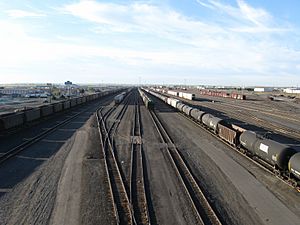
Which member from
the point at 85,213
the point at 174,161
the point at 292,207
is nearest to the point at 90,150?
the point at 174,161

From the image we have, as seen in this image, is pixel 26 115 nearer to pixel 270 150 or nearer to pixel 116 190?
pixel 116 190

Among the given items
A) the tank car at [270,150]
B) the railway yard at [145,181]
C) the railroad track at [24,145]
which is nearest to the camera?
the railway yard at [145,181]

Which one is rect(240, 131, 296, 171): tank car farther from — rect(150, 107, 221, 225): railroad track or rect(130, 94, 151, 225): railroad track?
rect(130, 94, 151, 225): railroad track

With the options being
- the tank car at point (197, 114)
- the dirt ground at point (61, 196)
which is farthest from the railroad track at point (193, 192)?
the tank car at point (197, 114)

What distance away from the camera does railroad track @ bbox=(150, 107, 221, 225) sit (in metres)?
13.7

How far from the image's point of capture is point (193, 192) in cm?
1683

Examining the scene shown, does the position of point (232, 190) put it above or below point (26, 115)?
below

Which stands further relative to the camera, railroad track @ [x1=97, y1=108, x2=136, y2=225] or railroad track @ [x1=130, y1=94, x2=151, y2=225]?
railroad track @ [x1=130, y1=94, x2=151, y2=225]

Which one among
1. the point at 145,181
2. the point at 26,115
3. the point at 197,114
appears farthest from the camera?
the point at 197,114

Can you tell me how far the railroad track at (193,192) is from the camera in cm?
1373

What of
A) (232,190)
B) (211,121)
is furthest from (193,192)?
(211,121)

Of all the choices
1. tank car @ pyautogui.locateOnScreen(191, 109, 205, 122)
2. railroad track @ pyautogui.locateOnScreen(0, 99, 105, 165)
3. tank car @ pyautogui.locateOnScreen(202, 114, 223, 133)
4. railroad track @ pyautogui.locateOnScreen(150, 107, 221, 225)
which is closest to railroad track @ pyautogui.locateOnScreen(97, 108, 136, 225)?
railroad track @ pyautogui.locateOnScreen(150, 107, 221, 225)

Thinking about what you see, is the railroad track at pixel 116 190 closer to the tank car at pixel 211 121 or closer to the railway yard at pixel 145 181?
the railway yard at pixel 145 181

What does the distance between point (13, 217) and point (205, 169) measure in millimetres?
12262
